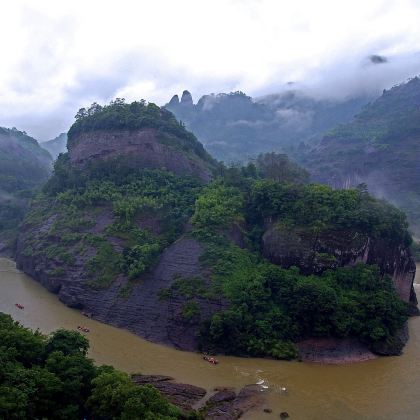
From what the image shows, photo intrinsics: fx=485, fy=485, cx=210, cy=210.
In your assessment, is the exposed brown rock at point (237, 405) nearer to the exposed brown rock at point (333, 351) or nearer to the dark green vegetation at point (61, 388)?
the dark green vegetation at point (61, 388)

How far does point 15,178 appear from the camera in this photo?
262ft

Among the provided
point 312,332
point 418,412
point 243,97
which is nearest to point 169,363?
point 312,332

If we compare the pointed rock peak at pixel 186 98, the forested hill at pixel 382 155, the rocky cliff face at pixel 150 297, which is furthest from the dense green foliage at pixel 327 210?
the pointed rock peak at pixel 186 98

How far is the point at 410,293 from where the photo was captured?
38438 millimetres

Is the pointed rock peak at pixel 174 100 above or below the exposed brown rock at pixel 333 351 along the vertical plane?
above

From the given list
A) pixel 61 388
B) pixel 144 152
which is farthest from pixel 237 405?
pixel 144 152

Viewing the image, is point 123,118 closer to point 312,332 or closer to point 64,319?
point 64,319

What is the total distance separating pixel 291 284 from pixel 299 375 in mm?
6320

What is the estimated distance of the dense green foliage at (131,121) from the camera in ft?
178

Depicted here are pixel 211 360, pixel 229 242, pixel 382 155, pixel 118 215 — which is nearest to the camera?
pixel 211 360

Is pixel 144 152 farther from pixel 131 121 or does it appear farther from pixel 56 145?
pixel 56 145

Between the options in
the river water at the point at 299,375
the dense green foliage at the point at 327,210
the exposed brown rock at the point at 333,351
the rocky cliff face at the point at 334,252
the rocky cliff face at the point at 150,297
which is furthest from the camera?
the dense green foliage at the point at 327,210

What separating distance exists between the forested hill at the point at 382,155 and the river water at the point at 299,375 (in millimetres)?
56726

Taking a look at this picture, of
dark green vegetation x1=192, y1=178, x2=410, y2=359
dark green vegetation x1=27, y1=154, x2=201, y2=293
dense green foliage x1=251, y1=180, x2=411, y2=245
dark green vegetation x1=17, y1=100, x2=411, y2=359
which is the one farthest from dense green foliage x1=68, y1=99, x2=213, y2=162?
dense green foliage x1=251, y1=180, x2=411, y2=245
